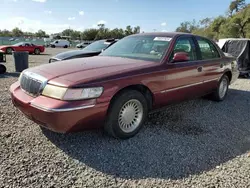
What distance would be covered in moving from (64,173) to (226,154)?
216cm

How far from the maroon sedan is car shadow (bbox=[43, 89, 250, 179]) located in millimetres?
302

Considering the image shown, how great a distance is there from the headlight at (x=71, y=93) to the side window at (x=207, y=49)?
9.28 ft

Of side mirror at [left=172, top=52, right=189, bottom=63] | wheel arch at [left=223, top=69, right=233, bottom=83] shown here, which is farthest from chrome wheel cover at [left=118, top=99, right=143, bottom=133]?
wheel arch at [left=223, top=69, right=233, bottom=83]

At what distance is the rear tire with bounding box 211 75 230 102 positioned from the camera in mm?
5455

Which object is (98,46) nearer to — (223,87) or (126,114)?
(223,87)

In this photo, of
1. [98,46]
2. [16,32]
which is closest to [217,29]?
[98,46]

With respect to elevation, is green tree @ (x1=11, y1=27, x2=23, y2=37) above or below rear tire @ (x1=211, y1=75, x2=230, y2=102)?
above

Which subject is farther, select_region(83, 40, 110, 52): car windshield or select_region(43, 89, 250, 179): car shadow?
select_region(83, 40, 110, 52): car windshield

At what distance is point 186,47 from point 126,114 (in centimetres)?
196

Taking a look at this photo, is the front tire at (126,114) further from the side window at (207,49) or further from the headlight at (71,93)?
the side window at (207,49)

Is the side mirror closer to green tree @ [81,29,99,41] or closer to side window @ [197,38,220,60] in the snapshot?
side window @ [197,38,220,60]

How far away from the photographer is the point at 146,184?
240 cm

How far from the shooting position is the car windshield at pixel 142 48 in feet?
12.6

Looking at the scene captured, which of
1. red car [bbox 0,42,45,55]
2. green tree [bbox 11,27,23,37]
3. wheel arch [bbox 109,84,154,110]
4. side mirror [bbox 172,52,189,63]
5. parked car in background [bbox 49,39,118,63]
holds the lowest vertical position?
red car [bbox 0,42,45,55]
